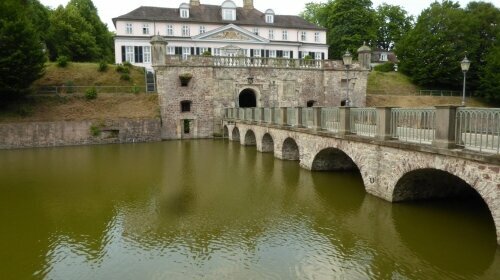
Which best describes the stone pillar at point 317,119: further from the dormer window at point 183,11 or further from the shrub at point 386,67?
the shrub at point 386,67

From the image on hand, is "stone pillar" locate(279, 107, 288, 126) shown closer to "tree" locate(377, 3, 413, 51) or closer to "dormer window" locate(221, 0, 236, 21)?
"dormer window" locate(221, 0, 236, 21)

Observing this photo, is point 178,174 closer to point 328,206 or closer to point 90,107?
point 328,206

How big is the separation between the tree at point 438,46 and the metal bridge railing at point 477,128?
37.9 metres

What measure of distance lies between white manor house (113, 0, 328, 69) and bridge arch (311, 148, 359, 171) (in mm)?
26078

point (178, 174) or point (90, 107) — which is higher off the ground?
point (90, 107)

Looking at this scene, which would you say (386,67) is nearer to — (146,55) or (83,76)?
(146,55)

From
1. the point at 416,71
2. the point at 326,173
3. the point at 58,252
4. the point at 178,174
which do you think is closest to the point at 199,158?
the point at 178,174

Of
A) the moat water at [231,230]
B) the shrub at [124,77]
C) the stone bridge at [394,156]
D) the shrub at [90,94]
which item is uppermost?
the shrub at [124,77]

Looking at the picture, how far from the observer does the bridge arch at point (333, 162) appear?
51.4 feet

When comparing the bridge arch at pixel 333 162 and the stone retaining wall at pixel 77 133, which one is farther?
the stone retaining wall at pixel 77 133

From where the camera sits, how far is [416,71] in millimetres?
44062

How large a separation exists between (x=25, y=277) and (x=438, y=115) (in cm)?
919

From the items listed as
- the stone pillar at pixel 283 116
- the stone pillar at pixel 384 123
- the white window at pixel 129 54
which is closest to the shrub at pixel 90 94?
the white window at pixel 129 54

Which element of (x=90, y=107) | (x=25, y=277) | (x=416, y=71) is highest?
(x=416, y=71)
